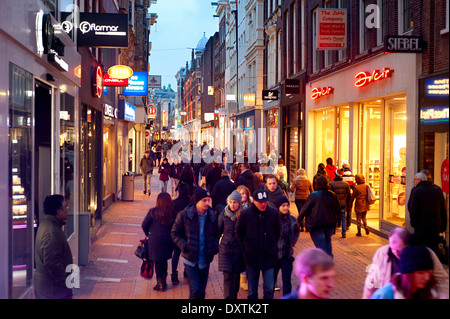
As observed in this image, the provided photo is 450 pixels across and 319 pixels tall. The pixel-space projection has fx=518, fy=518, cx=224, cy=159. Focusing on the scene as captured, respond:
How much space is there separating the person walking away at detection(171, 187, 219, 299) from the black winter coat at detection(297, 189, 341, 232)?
2444 millimetres

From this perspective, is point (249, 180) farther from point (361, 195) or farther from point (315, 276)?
point (315, 276)

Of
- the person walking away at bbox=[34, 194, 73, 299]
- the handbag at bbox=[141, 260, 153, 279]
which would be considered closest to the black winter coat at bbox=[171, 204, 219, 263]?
the handbag at bbox=[141, 260, 153, 279]

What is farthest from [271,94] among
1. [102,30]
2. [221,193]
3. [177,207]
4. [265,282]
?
[265,282]

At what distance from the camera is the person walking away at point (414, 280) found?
12.7ft

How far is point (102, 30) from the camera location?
35.0ft

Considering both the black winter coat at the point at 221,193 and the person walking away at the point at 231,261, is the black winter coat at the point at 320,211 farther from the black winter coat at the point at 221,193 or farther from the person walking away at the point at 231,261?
the black winter coat at the point at 221,193

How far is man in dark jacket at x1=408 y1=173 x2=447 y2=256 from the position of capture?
31.5ft

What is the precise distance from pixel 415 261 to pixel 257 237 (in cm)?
299

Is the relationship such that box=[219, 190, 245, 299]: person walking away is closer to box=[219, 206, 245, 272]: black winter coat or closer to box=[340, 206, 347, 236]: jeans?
box=[219, 206, 245, 272]: black winter coat

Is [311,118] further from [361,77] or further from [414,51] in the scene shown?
[414,51]

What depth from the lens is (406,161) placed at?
40.7 feet

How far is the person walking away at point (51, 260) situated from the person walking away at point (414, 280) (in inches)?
135

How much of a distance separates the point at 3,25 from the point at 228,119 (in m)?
40.9
